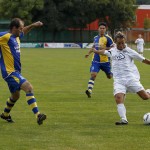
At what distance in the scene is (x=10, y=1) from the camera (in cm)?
8112

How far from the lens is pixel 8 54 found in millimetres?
10633

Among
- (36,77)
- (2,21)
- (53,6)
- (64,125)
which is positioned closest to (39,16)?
(53,6)

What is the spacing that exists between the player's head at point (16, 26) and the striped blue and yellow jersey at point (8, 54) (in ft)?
0.29

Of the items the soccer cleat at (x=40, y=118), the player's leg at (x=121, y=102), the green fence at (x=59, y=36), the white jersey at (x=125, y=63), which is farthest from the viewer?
the green fence at (x=59, y=36)

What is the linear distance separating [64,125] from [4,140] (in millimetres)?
1890

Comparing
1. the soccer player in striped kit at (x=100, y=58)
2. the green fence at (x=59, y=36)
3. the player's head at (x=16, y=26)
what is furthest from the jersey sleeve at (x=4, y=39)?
the green fence at (x=59, y=36)

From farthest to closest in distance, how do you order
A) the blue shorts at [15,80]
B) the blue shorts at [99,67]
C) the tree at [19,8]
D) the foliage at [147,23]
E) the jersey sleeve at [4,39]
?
1. the foliage at [147,23]
2. the tree at [19,8]
3. the blue shorts at [99,67]
4. the jersey sleeve at [4,39]
5. the blue shorts at [15,80]

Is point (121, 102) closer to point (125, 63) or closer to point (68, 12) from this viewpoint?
point (125, 63)

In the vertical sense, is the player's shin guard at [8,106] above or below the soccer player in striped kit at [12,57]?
below

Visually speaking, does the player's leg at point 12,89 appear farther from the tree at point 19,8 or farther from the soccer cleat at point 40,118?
the tree at point 19,8

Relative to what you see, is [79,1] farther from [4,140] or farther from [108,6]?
[4,140]

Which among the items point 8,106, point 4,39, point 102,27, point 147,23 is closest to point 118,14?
point 147,23

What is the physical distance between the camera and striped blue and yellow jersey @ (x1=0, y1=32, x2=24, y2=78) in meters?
10.6

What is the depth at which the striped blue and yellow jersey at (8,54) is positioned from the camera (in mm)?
10578
